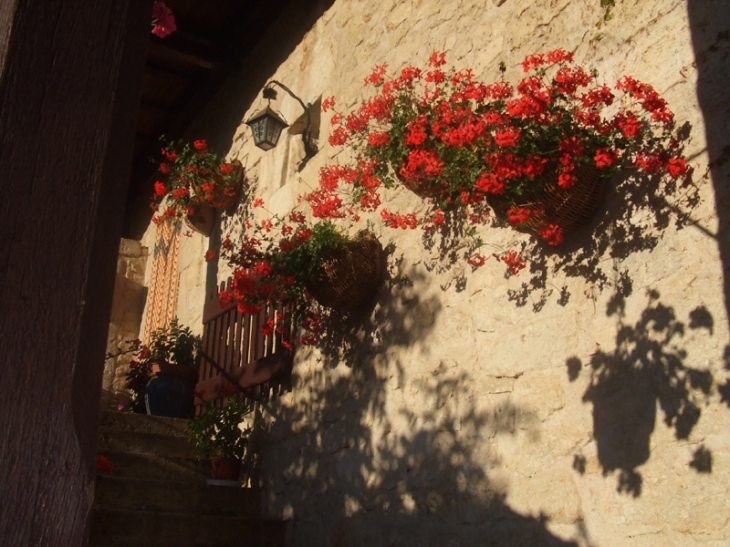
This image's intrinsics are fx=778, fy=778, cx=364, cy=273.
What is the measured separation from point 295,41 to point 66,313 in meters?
5.15

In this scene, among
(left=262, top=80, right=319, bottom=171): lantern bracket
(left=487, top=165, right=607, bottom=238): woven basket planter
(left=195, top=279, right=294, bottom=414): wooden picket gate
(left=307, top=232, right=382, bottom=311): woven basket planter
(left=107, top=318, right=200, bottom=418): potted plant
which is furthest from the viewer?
(left=107, top=318, right=200, bottom=418): potted plant

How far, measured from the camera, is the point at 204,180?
6.23 meters

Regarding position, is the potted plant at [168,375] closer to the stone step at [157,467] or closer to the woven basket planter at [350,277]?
the stone step at [157,467]

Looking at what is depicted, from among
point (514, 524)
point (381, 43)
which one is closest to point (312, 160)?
point (381, 43)

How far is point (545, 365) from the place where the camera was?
3.05 m

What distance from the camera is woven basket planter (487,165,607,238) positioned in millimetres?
2840

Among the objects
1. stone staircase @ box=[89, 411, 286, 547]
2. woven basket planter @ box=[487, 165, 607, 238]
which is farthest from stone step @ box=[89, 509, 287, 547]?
woven basket planter @ box=[487, 165, 607, 238]

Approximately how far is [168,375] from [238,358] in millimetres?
872

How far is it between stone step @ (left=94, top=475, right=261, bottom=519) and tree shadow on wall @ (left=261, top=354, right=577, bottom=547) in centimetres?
16

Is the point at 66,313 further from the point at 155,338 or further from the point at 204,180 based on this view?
the point at 155,338

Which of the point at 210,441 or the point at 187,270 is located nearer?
the point at 210,441

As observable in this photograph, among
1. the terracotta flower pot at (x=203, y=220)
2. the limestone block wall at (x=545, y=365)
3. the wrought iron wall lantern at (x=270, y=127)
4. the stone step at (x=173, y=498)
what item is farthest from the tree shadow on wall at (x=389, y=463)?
the terracotta flower pot at (x=203, y=220)

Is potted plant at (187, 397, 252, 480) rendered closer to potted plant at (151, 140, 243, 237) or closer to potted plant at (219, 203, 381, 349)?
potted plant at (219, 203, 381, 349)

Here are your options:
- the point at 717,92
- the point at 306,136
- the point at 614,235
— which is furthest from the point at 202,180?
the point at 717,92
